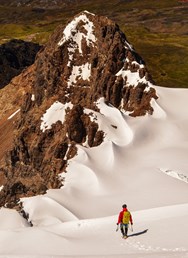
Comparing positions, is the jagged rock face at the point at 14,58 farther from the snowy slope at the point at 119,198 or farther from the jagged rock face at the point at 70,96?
the snowy slope at the point at 119,198

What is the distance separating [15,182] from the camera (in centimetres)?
5809

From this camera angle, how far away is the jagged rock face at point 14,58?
452 feet

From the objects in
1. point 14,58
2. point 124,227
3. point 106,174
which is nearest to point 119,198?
point 106,174

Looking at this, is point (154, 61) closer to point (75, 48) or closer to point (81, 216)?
point (75, 48)

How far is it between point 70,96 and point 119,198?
30.6 meters

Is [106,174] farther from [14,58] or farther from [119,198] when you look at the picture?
[14,58]

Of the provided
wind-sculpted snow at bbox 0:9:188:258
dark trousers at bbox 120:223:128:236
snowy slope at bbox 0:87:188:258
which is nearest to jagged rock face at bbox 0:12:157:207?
wind-sculpted snow at bbox 0:9:188:258

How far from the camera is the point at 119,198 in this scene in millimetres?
40125

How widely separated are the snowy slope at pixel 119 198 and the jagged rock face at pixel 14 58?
82.2 meters

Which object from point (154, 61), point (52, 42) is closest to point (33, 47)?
point (154, 61)

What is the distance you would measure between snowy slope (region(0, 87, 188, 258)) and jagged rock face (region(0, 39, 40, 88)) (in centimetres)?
8221

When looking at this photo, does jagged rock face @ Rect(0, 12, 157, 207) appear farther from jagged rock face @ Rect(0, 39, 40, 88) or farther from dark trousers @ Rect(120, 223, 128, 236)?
jagged rock face @ Rect(0, 39, 40, 88)

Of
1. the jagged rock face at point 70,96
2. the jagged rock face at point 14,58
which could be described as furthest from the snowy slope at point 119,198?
the jagged rock face at point 14,58

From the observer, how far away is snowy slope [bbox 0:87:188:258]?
1038 inches
